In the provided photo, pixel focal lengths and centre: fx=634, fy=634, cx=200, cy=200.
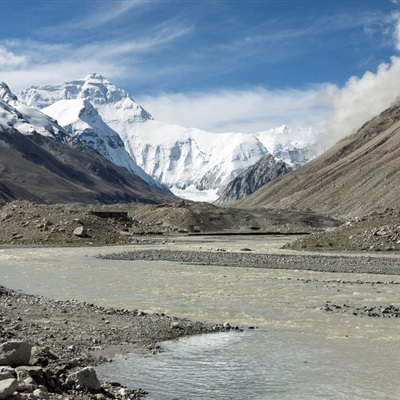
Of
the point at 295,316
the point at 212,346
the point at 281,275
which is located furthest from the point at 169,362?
the point at 281,275

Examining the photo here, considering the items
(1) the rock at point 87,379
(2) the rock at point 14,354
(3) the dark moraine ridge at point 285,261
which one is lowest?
(3) the dark moraine ridge at point 285,261

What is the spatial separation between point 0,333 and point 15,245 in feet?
230

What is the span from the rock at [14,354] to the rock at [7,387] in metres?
2.79

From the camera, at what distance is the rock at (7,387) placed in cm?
1366

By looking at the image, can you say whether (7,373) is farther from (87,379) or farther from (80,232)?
(80,232)

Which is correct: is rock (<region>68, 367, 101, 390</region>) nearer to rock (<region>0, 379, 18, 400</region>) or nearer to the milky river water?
the milky river water

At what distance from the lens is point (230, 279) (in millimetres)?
46969

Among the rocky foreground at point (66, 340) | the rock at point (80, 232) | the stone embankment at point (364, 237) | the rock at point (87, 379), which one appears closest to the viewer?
the rocky foreground at point (66, 340)

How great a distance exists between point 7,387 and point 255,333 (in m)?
13.6

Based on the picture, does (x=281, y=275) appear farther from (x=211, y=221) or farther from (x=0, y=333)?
(x=211, y=221)

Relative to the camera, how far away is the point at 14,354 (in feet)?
55.5

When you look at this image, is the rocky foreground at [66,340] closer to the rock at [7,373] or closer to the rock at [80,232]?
the rock at [7,373]

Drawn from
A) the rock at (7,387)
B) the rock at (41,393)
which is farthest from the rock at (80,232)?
the rock at (7,387)

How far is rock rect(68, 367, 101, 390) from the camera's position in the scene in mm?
16625
